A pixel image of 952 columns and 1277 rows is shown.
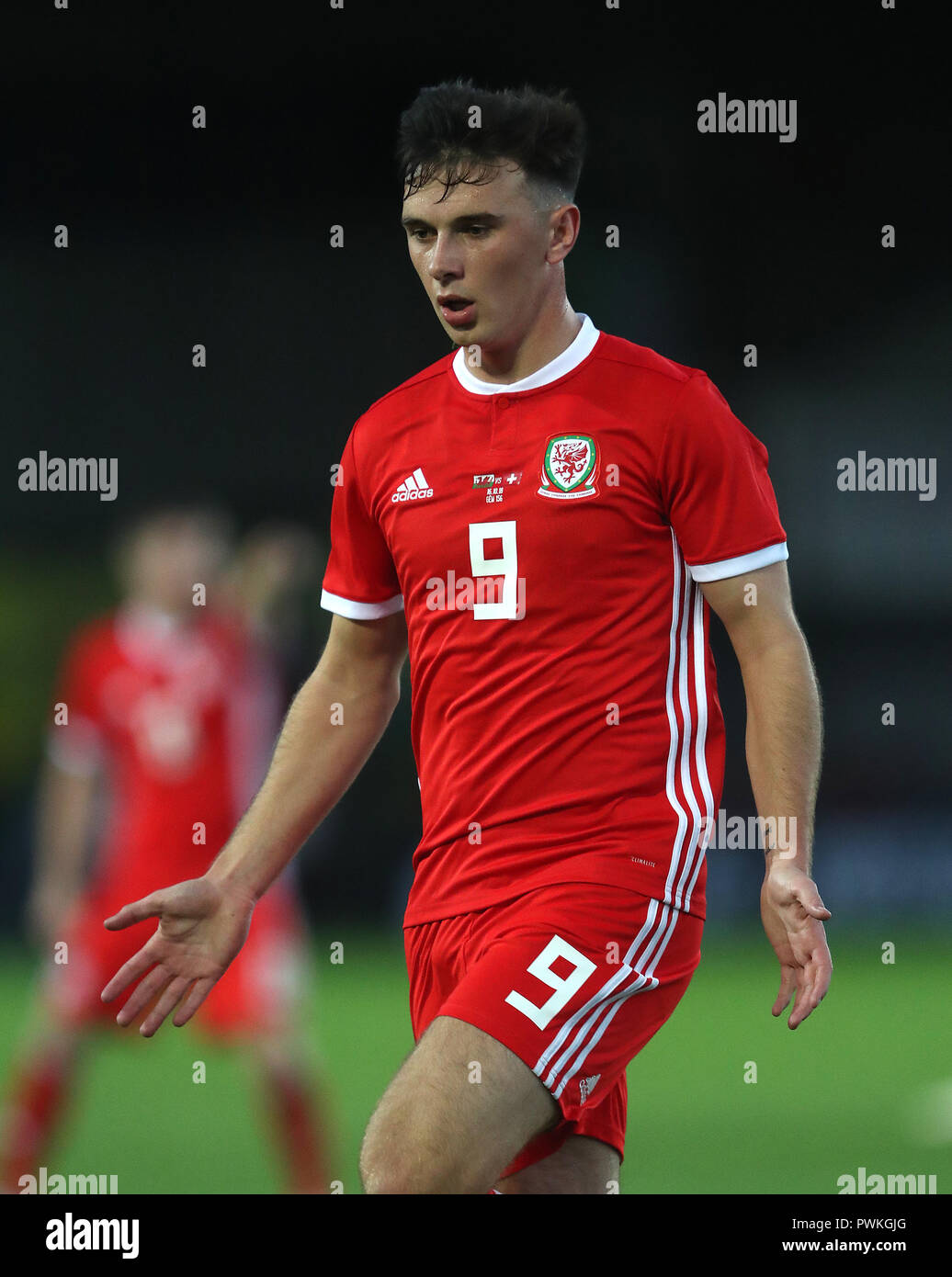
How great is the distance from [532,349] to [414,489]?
333 mm

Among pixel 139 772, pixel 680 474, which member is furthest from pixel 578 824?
pixel 139 772

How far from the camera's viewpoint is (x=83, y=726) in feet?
21.1

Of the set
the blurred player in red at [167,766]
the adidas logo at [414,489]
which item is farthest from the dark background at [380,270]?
the adidas logo at [414,489]

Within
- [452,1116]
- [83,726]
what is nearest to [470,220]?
[452,1116]

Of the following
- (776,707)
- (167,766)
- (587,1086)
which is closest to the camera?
(587,1086)

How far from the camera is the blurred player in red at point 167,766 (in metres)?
5.69

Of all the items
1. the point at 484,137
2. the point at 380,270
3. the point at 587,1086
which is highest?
the point at 380,270

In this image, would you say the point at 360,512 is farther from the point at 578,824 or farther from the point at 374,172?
the point at 374,172

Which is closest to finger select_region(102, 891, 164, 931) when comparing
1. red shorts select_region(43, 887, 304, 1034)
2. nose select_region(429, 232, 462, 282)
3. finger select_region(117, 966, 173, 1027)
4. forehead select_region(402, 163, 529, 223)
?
finger select_region(117, 966, 173, 1027)

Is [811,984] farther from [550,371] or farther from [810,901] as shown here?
[550,371]

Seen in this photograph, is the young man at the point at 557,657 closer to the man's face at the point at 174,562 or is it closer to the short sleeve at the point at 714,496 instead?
the short sleeve at the point at 714,496

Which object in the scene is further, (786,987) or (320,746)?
(320,746)

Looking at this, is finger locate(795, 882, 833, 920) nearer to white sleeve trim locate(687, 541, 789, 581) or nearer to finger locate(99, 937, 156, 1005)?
white sleeve trim locate(687, 541, 789, 581)

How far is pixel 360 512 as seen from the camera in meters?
3.48
